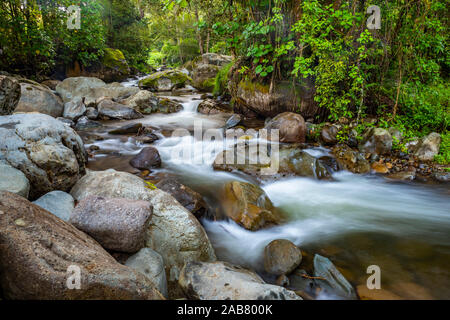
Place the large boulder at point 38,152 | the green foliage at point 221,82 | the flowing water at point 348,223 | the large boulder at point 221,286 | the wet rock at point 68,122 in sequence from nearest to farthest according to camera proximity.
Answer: the large boulder at point 221,286
the large boulder at point 38,152
the flowing water at point 348,223
the wet rock at point 68,122
the green foliage at point 221,82

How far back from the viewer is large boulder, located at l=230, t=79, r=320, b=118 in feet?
23.4

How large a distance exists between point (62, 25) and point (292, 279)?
1300 centimetres

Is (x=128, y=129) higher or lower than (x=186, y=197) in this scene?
higher

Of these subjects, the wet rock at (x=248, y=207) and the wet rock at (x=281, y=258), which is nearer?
the wet rock at (x=281, y=258)

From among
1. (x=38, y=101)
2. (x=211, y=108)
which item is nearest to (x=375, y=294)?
(x=211, y=108)

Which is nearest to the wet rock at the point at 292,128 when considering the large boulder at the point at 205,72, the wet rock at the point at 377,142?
the wet rock at the point at 377,142

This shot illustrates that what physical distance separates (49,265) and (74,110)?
331 inches

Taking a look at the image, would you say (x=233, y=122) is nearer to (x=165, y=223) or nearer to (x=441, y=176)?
(x=441, y=176)

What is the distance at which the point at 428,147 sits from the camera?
5641 millimetres

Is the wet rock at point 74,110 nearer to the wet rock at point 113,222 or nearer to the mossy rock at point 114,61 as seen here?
the mossy rock at point 114,61

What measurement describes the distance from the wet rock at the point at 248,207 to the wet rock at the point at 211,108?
6312mm

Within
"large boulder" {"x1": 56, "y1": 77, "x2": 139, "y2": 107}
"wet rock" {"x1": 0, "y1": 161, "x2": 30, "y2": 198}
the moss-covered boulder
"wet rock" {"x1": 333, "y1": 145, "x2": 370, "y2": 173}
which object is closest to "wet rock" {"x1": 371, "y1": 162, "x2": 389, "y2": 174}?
"wet rock" {"x1": 333, "y1": 145, "x2": 370, "y2": 173}

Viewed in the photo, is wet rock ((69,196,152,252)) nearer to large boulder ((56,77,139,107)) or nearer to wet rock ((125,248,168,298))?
wet rock ((125,248,168,298))

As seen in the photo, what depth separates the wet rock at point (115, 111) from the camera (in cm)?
885
